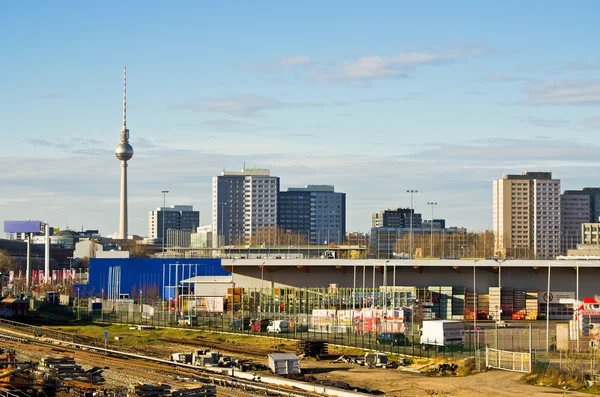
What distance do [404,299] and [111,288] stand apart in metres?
57.4

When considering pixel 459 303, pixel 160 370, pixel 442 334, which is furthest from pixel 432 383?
pixel 459 303

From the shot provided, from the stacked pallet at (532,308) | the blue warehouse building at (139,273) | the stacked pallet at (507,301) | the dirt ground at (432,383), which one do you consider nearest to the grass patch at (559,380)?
the dirt ground at (432,383)

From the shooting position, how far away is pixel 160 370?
6444 centimetres

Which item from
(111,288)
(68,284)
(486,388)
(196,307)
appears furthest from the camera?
(68,284)

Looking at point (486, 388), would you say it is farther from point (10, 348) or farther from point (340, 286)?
point (340, 286)

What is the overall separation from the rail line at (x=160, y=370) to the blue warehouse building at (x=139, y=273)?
4734 cm

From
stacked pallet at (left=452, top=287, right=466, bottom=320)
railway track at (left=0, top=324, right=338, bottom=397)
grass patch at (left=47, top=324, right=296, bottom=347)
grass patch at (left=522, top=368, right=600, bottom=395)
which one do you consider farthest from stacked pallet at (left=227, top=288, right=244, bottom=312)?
grass patch at (left=522, top=368, right=600, bottom=395)

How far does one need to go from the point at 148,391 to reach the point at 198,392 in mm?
2657

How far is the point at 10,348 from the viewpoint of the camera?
3098 inches

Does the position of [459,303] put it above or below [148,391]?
above

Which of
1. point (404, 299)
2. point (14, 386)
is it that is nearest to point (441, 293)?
point (404, 299)

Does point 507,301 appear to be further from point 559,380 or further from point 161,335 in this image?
point 559,380

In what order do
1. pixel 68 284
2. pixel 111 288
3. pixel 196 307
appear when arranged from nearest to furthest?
Answer: pixel 196 307 < pixel 111 288 < pixel 68 284

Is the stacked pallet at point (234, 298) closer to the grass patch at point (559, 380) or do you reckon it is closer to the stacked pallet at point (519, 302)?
the stacked pallet at point (519, 302)
